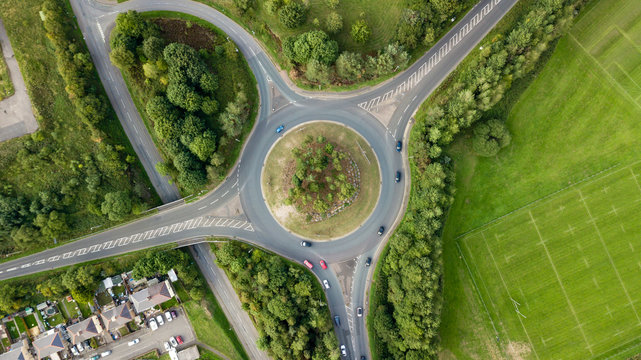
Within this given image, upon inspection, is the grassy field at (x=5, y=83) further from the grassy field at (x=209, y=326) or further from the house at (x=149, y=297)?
the grassy field at (x=209, y=326)

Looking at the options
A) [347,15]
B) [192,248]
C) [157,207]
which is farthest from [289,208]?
[347,15]

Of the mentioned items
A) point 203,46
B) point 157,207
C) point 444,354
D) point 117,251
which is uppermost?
point 203,46

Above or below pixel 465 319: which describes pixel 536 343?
below

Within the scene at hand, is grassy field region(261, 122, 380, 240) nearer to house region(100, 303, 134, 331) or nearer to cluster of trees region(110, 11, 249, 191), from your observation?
cluster of trees region(110, 11, 249, 191)

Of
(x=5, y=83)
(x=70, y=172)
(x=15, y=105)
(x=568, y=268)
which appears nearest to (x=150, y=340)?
(x=70, y=172)

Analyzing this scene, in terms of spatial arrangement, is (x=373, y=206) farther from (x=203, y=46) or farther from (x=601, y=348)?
(x=601, y=348)


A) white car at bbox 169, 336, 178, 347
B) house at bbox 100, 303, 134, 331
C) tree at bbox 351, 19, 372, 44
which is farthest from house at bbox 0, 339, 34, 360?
tree at bbox 351, 19, 372, 44

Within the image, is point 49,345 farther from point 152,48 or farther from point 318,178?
point 318,178
